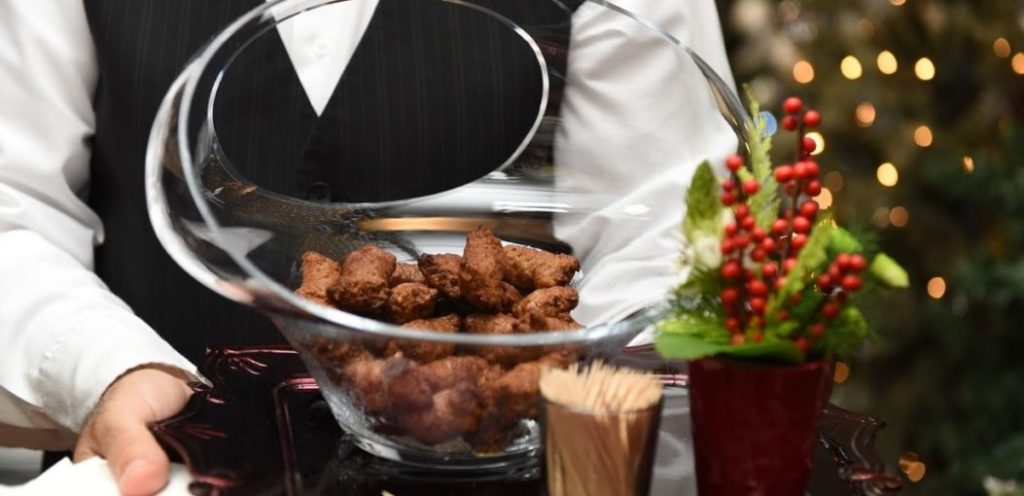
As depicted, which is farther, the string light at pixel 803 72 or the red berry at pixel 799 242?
the string light at pixel 803 72

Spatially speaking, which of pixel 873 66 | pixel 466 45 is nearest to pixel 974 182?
pixel 873 66

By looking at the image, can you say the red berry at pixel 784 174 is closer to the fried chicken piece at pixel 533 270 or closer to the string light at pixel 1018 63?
the fried chicken piece at pixel 533 270

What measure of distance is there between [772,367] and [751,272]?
53 mm

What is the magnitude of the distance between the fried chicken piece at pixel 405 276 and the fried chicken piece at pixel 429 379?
0.44 feet

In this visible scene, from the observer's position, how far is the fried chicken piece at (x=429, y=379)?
0.68 metres

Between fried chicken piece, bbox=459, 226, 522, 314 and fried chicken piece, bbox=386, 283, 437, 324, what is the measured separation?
26 mm

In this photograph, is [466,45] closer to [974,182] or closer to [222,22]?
[222,22]

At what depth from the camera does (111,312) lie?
40.3 inches

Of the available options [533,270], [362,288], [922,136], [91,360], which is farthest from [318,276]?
[922,136]

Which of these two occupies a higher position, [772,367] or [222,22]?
[222,22]

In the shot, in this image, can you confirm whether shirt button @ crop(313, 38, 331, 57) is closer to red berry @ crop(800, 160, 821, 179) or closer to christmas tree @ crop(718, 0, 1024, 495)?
red berry @ crop(800, 160, 821, 179)

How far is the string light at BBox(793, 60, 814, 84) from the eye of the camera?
83.1 inches

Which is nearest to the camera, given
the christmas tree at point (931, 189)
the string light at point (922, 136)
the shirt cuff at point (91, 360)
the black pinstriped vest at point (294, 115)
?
the shirt cuff at point (91, 360)

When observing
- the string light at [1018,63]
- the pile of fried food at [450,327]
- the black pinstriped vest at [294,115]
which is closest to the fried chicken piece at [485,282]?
the pile of fried food at [450,327]
